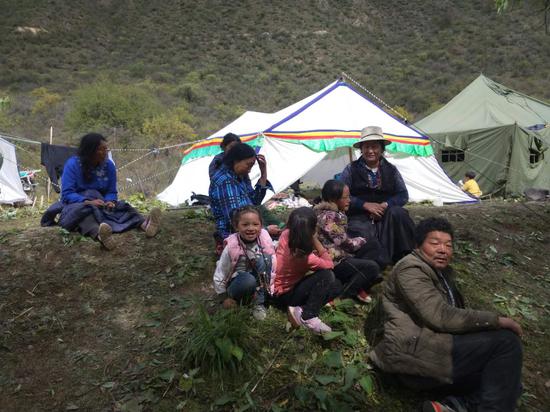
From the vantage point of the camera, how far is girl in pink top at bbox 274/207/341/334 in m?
2.64

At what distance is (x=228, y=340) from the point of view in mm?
2432

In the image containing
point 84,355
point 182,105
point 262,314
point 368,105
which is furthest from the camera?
point 182,105

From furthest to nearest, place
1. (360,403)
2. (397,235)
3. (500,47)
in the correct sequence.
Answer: (500,47)
(397,235)
(360,403)

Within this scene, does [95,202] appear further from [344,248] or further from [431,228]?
[431,228]

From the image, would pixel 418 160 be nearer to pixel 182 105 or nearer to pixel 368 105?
pixel 368 105

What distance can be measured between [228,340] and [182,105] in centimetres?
2166

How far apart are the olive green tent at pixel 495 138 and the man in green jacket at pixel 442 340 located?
7676 mm

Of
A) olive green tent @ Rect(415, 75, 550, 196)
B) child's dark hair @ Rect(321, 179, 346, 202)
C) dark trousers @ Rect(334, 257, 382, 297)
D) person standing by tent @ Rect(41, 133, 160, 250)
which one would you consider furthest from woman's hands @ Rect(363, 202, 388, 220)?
olive green tent @ Rect(415, 75, 550, 196)

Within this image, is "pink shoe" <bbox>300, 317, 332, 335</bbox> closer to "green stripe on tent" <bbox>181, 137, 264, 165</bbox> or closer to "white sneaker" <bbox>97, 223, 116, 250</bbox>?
"white sneaker" <bbox>97, 223, 116, 250</bbox>

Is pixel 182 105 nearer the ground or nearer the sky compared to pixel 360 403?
nearer the sky

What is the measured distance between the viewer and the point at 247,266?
9.38ft

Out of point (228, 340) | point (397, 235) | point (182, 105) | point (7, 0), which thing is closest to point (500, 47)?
point (182, 105)

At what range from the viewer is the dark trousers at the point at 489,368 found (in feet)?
6.53

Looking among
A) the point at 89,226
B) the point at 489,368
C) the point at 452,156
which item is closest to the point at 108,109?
the point at 452,156
